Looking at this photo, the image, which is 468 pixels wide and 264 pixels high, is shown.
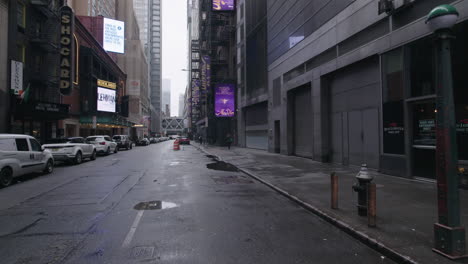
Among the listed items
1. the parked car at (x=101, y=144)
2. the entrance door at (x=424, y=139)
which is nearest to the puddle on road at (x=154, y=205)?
the entrance door at (x=424, y=139)

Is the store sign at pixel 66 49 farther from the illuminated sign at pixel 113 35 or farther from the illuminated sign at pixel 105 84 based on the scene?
the illuminated sign at pixel 113 35

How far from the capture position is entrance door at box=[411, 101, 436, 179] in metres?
9.67

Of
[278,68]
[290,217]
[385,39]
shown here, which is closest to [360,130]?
[385,39]

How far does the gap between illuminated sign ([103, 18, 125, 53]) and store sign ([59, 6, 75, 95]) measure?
34937 millimetres

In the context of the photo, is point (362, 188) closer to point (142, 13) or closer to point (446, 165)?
point (446, 165)

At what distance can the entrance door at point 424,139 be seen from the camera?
9672 millimetres

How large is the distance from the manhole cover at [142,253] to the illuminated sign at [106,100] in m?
44.3

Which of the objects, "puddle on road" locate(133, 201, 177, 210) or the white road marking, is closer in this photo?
the white road marking

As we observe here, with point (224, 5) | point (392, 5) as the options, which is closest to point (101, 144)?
point (392, 5)

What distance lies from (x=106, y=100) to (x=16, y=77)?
25025 millimetres

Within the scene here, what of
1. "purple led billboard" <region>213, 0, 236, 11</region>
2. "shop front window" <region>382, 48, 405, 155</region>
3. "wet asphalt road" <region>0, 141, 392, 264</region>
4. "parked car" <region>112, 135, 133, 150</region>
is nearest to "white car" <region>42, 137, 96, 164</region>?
"wet asphalt road" <region>0, 141, 392, 264</region>

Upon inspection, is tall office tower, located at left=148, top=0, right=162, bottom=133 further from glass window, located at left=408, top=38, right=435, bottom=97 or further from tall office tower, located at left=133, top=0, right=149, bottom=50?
glass window, located at left=408, top=38, right=435, bottom=97

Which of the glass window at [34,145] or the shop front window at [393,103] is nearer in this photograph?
the shop front window at [393,103]

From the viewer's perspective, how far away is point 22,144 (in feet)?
37.6
